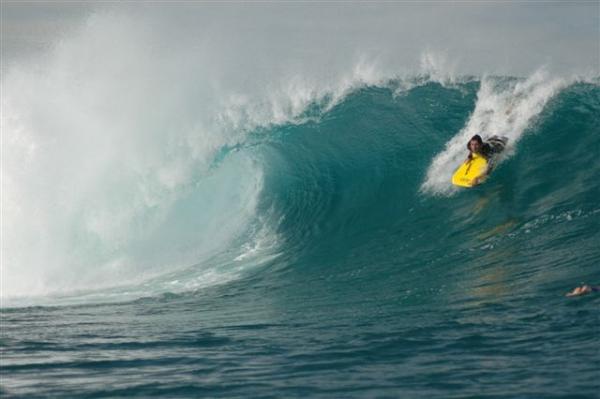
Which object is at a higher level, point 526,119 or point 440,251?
point 526,119

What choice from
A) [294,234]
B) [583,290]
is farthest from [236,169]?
[583,290]

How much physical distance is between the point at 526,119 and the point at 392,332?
37.6 feet

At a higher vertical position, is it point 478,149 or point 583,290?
point 478,149

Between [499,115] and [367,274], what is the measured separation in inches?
318

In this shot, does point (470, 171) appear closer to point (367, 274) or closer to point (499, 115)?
point (499, 115)

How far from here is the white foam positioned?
815 inches

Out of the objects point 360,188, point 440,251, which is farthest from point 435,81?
point 440,251

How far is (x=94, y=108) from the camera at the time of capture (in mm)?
23688

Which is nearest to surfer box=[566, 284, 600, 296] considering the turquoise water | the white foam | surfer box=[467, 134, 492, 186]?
the turquoise water

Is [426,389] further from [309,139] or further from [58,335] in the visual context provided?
[309,139]

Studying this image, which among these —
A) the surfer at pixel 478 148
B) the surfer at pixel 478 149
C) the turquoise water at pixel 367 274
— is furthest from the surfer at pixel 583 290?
the surfer at pixel 478 148

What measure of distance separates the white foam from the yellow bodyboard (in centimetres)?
28

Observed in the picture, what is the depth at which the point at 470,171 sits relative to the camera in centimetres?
1938

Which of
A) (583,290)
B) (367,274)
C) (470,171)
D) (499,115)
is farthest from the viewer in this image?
(499,115)
